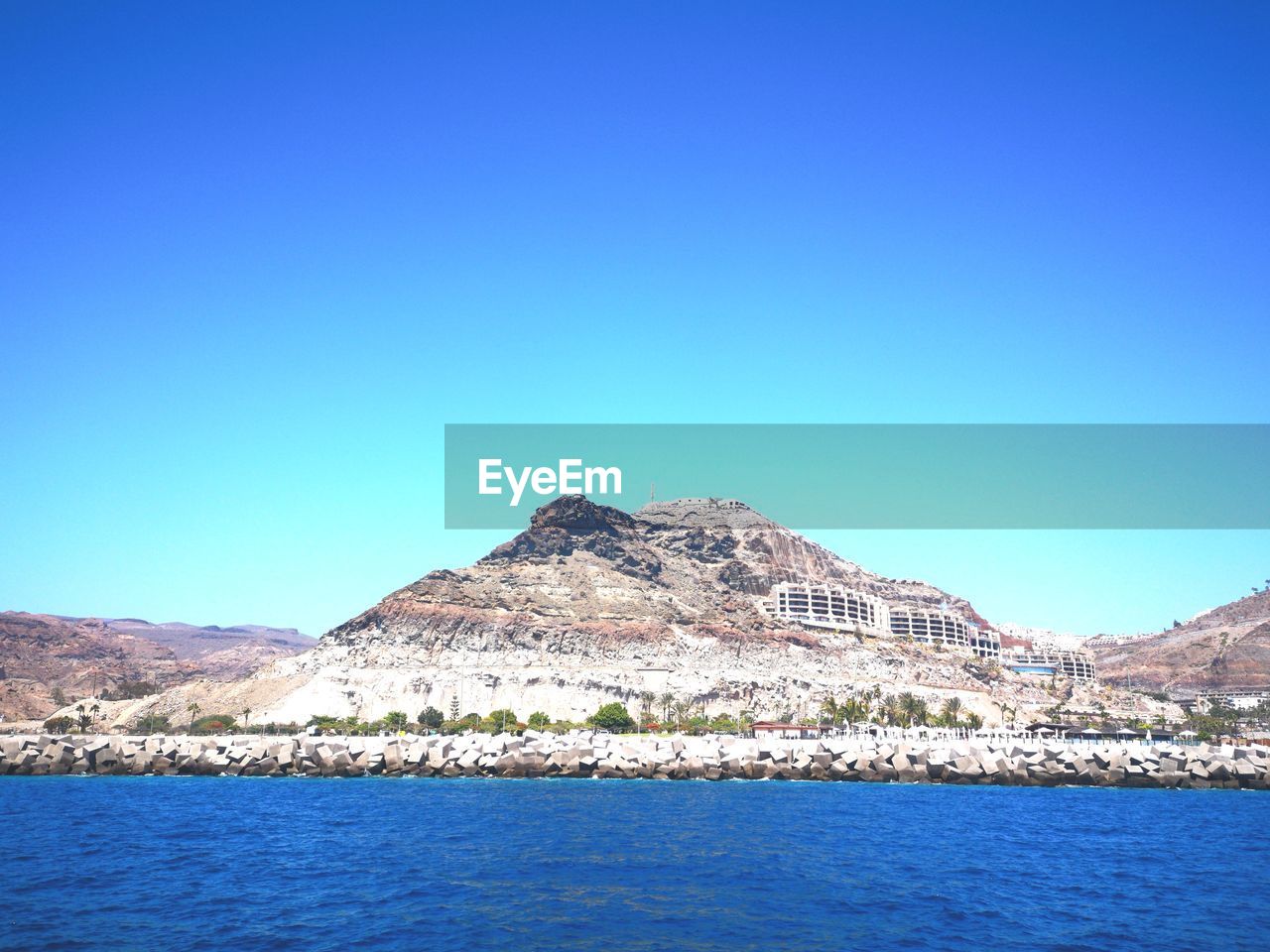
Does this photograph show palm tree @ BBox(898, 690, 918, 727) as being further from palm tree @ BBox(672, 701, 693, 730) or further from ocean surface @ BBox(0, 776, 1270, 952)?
ocean surface @ BBox(0, 776, 1270, 952)

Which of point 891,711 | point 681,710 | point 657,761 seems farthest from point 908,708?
point 657,761

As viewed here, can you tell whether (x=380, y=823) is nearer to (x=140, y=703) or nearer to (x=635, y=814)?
(x=635, y=814)

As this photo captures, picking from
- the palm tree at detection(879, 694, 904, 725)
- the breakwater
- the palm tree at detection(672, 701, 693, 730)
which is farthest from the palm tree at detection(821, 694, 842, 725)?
the breakwater

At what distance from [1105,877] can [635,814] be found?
23.1m

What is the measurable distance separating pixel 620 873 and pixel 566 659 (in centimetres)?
12475

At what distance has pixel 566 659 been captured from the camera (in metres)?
155

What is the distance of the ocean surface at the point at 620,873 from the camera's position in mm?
24359

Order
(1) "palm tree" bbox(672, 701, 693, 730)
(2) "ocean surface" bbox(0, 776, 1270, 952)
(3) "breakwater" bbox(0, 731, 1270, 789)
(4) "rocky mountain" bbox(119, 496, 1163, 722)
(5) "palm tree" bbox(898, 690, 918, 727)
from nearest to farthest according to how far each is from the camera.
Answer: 1. (2) "ocean surface" bbox(0, 776, 1270, 952)
2. (3) "breakwater" bbox(0, 731, 1270, 789)
3. (1) "palm tree" bbox(672, 701, 693, 730)
4. (5) "palm tree" bbox(898, 690, 918, 727)
5. (4) "rocky mountain" bbox(119, 496, 1163, 722)

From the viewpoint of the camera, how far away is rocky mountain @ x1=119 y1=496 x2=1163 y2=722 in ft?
460

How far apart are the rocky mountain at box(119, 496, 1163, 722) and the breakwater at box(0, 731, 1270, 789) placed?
51.5 m

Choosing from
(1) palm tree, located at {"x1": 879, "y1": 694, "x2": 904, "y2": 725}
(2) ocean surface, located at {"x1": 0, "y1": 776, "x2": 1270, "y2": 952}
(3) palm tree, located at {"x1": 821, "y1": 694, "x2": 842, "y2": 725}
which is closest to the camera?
(2) ocean surface, located at {"x1": 0, "y1": 776, "x2": 1270, "y2": 952}

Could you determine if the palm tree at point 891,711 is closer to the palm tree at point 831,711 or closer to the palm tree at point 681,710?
the palm tree at point 831,711

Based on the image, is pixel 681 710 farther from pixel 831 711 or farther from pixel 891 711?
pixel 891 711

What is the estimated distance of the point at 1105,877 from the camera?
35.1 metres
